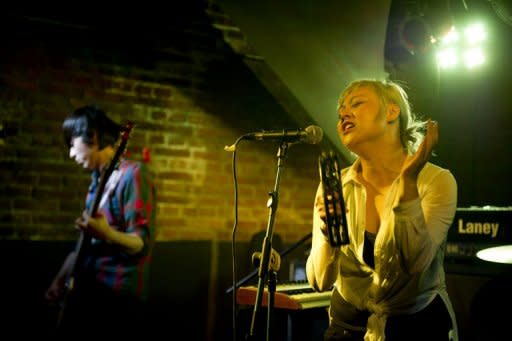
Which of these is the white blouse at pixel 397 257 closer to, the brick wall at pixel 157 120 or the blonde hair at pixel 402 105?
the blonde hair at pixel 402 105

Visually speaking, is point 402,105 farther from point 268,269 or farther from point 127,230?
point 127,230

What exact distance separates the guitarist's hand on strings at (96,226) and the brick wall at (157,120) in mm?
1386

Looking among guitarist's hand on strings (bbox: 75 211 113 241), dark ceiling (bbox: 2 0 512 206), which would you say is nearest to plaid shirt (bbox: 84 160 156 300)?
guitarist's hand on strings (bbox: 75 211 113 241)

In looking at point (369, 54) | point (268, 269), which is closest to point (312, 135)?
point (268, 269)

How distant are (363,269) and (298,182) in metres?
3.13

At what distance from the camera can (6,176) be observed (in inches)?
163

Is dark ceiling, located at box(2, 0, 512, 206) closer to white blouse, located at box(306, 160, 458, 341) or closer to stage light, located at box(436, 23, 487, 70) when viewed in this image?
stage light, located at box(436, 23, 487, 70)

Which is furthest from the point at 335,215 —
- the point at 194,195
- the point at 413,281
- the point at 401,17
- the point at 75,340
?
the point at 194,195

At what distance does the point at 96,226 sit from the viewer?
2.99 m

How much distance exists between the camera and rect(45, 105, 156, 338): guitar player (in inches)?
120

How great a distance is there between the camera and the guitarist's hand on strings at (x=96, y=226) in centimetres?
299

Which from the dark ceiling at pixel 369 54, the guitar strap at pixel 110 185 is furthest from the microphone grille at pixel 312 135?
the dark ceiling at pixel 369 54

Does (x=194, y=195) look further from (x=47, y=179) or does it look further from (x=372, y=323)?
(x=372, y=323)

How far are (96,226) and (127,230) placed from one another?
0.24 meters
